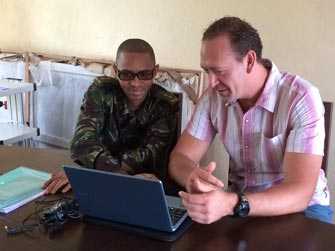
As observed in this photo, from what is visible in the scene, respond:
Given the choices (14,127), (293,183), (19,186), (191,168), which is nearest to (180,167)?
(191,168)

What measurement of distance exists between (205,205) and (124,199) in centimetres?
20

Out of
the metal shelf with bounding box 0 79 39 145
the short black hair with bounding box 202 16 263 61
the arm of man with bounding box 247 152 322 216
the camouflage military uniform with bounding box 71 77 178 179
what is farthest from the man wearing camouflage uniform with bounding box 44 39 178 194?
the metal shelf with bounding box 0 79 39 145

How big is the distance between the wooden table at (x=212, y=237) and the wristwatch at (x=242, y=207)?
2 cm

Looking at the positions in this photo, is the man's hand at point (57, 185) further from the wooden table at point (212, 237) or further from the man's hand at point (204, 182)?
the man's hand at point (204, 182)

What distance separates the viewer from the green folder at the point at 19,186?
1298 millimetres

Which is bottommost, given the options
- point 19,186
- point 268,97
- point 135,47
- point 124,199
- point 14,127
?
point 14,127

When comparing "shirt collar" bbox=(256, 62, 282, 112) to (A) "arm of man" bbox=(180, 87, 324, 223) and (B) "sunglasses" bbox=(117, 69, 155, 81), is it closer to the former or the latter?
(A) "arm of man" bbox=(180, 87, 324, 223)

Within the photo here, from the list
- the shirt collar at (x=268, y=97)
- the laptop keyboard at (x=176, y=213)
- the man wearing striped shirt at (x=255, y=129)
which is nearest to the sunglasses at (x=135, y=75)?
the man wearing striped shirt at (x=255, y=129)

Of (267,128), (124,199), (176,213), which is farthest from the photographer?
(267,128)

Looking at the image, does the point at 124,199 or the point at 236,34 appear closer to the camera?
the point at 124,199

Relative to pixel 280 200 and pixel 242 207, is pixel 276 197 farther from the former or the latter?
pixel 242 207

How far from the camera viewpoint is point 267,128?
1577 millimetres

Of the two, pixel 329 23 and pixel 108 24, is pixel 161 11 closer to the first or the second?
pixel 108 24

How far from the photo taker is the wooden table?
106cm
